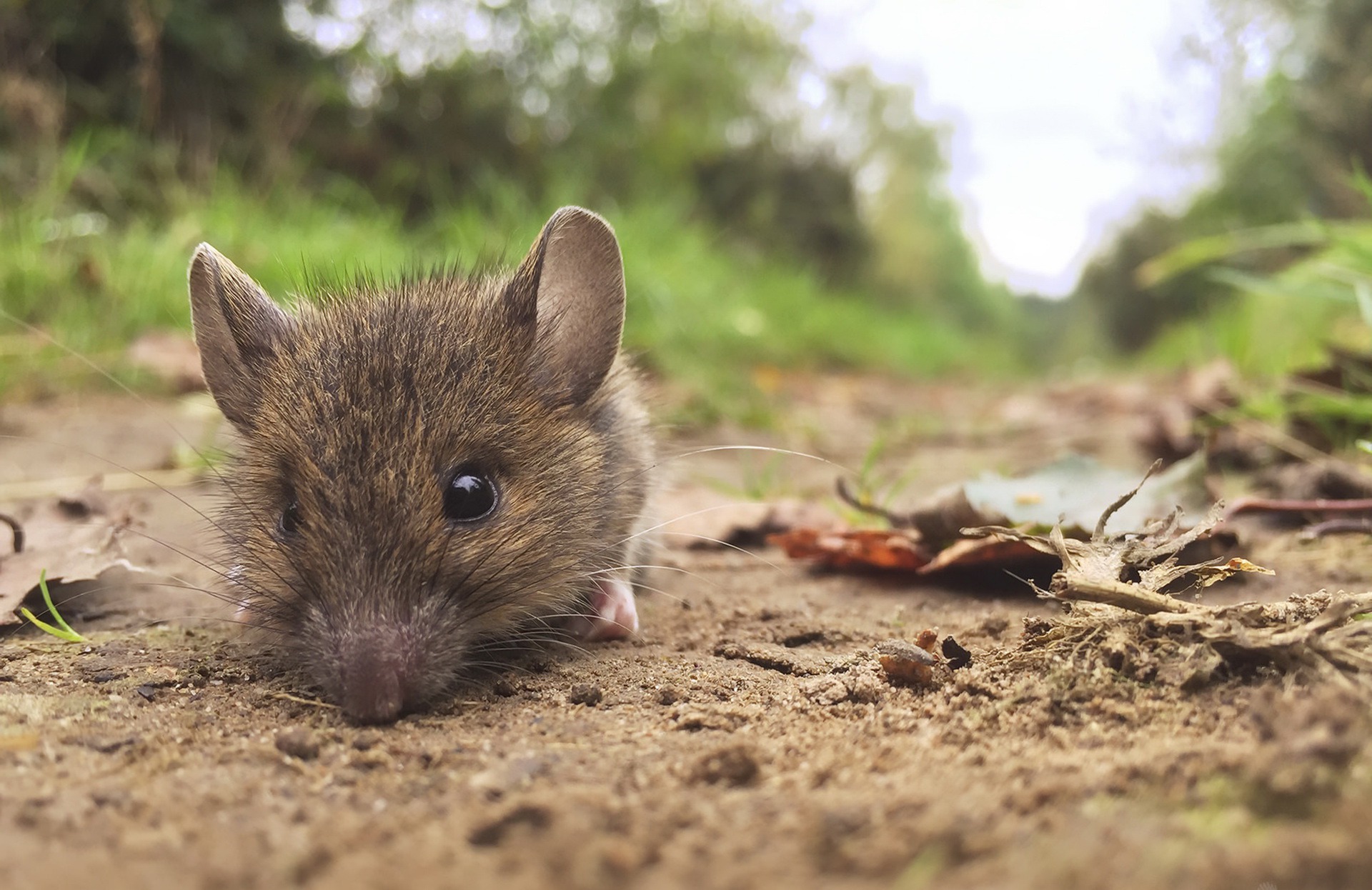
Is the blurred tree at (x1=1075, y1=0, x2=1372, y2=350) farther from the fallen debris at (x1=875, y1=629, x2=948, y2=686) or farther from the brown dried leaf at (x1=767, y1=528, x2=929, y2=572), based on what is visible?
the fallen debris at (x1=875, y1=629, x2=948, y2=686)

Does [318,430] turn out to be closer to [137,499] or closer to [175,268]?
[137,499]

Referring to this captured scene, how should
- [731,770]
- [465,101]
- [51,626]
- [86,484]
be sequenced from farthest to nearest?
[465,101] → [86,484] → [51,626] → [731,770]

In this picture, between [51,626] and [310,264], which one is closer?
[51,626]

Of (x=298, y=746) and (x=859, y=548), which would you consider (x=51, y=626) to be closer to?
(x=298, y=746)

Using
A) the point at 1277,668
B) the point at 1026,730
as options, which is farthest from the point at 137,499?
the point at 1277,668

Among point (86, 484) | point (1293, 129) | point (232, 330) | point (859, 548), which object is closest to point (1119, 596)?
point (859, 548)

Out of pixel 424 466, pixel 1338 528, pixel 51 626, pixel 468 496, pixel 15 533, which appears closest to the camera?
pixel 424 466

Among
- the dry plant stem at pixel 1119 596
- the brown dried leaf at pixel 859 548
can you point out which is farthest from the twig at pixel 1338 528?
the dry plant stem at pixel 1119 596

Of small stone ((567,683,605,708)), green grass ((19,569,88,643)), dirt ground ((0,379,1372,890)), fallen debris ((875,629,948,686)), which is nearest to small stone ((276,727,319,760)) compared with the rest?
dirt ground ((0,379,1372,890))
